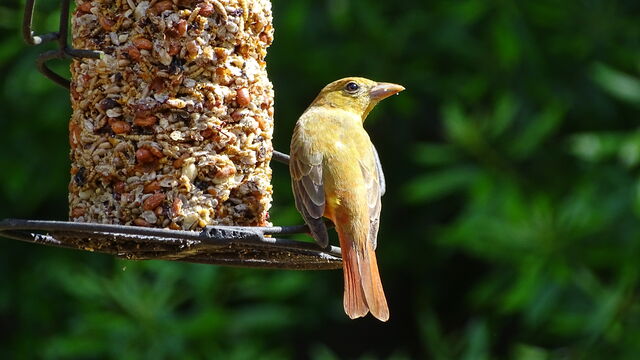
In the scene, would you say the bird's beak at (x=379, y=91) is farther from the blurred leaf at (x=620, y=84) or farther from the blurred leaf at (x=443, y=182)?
the blurred leaf at (x=620, y=84)

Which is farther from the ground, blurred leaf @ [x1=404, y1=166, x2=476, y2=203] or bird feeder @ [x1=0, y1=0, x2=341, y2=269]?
bird feeder @ [x1=0, y1=0, x2=341, y2=269]

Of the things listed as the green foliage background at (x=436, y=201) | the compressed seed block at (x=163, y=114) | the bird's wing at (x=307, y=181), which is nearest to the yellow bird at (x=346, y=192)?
the bird's wing at (x=307, y=181)

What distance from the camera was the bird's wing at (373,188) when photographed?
4.21 m

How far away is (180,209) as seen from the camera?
369 cm

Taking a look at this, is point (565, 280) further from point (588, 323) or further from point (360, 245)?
point (360, 245)

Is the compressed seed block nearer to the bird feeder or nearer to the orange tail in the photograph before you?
the bird feeder

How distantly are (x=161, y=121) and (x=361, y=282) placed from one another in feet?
3.11

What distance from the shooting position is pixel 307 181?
13.6 feet

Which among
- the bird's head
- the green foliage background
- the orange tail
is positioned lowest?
the green foliage background

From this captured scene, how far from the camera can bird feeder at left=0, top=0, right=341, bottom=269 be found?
12.2 ft

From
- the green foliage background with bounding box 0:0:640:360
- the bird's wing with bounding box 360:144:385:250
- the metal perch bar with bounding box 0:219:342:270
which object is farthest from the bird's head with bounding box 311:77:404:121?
the green foliage background with bounding box 0:0:640:360

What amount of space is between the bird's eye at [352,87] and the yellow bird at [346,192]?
21 cm

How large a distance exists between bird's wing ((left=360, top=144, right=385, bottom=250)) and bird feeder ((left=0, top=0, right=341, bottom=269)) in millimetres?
441

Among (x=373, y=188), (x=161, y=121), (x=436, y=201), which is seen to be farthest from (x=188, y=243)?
(x=436, y=201)
